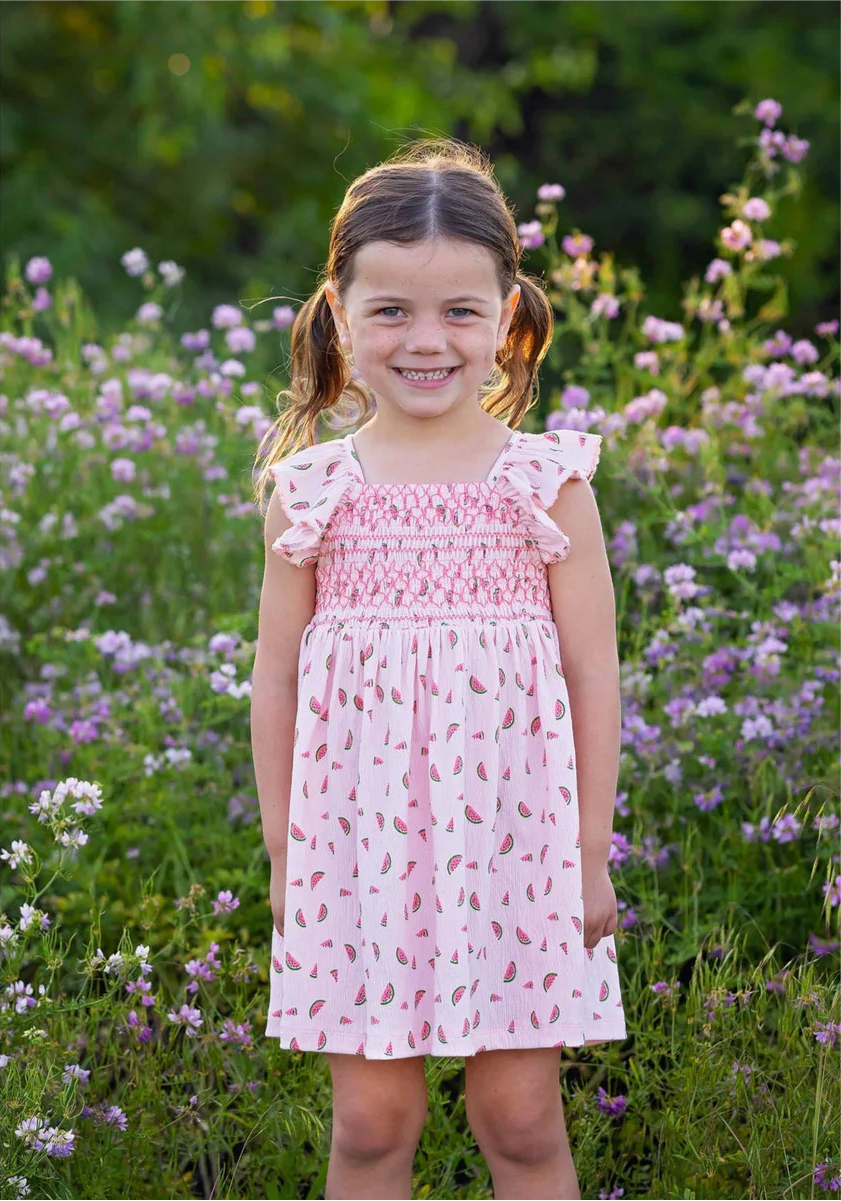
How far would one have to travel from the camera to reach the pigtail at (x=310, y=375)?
2.74 metres

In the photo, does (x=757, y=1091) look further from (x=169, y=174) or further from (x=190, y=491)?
(x=169, y=174)

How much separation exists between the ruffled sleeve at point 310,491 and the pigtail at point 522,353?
1.36 feet

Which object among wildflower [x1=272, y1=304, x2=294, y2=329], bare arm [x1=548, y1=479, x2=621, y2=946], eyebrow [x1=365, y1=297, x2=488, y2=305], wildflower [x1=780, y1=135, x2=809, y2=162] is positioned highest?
wildflower [x1=780, y1=135, x2=809, y2=162]

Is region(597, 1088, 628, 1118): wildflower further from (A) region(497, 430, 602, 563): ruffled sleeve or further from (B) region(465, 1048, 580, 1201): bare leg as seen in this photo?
(A) region(497, 430, 602, 563): ruffled sleeve

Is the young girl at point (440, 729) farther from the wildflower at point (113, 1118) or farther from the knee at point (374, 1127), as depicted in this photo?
the wildflower at point (113, 1118)

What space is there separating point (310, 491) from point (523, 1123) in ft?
3.34

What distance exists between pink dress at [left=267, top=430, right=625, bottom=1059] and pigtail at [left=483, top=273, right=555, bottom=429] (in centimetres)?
36

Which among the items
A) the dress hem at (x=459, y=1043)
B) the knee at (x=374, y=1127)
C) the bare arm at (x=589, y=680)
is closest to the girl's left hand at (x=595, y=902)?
the bare arm at (x=589, y=680)

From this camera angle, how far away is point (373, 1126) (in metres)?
2.36

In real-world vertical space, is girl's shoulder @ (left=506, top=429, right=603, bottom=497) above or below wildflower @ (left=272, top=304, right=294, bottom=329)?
below

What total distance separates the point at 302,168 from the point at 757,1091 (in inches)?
501

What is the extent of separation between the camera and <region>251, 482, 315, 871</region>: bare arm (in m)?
2.52

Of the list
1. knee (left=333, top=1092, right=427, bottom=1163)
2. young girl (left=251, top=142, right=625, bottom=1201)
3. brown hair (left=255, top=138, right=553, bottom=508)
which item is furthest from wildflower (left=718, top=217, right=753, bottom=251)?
knee (left=333, top=1092, right=427, bottom=1163)

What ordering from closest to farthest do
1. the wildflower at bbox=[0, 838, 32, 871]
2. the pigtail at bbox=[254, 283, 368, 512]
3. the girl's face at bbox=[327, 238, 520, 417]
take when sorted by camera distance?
the girl's face at bbox=[327, 238, 520, 417], the wildflower at bbox=[0, 838, 32, 871], the pigtail at bbox=[254, 283, 368, 512]
